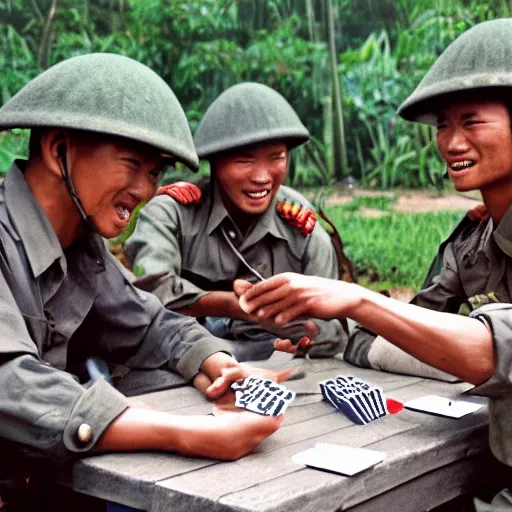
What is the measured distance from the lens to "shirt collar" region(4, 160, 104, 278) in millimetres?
2654

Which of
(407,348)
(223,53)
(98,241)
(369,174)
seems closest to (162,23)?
(223,53)

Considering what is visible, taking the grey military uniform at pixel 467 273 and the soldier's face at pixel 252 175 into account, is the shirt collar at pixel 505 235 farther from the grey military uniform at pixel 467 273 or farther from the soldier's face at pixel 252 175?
the soldier's face at pixel 252 175

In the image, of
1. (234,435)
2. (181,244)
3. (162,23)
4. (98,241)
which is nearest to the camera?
(234,435)

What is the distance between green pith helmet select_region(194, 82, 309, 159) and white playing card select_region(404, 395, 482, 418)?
1.79 meters

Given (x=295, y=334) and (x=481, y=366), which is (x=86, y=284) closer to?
(x=295, y=334)

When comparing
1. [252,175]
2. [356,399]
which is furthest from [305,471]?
[252,175]

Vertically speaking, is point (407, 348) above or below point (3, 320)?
below

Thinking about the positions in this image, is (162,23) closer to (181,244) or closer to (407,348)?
(181,244)

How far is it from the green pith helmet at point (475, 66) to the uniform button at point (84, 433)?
1893mm

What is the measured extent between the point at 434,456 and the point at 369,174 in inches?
171

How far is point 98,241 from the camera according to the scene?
10.1 feet

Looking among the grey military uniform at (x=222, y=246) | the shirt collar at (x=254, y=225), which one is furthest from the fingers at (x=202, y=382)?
the shirt collar at (x=254, y=225)

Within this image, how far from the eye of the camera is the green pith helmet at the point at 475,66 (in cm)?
339

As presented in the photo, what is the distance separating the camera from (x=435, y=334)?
2.58 meters
